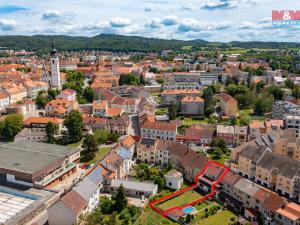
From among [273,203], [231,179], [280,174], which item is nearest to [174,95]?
[231,179]

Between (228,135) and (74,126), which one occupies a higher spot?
(74,126)

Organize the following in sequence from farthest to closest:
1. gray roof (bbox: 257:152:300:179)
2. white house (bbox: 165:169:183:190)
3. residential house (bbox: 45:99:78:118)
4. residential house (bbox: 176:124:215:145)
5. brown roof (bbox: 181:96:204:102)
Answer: brown roof (bbox: 181:96:204:102), residential house (bbox: 45:99:78:118), residential house (bbox: 176:124:215:145), white house (bbox: 165:169:183:190), gray roof (bbox: 257:152:300:179)

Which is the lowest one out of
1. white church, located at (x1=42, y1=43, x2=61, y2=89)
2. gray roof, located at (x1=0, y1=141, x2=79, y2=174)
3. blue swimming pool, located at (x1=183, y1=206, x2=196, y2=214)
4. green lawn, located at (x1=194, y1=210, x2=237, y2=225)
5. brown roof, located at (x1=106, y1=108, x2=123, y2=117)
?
green lawn, located at (x1=194, y1=210, x2=237, y2=225)

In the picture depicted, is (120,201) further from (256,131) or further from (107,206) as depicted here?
(256,131)

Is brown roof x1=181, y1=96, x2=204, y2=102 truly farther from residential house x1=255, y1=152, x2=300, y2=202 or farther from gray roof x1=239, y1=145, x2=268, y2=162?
residential house x1=255, y1=152, x2=300, y2=202

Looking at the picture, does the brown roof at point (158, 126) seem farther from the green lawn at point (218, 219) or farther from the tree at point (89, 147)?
the green lawn at point (218, 219)

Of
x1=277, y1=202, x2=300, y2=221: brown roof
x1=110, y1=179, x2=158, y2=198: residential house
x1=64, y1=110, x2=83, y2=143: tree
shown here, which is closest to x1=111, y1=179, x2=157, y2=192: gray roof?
x1=110, y1=179, x2=158, y2=198: residential house

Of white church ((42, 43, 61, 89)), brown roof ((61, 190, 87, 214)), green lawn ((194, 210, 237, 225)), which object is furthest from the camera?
white church ((42, 43, 61, 89))
